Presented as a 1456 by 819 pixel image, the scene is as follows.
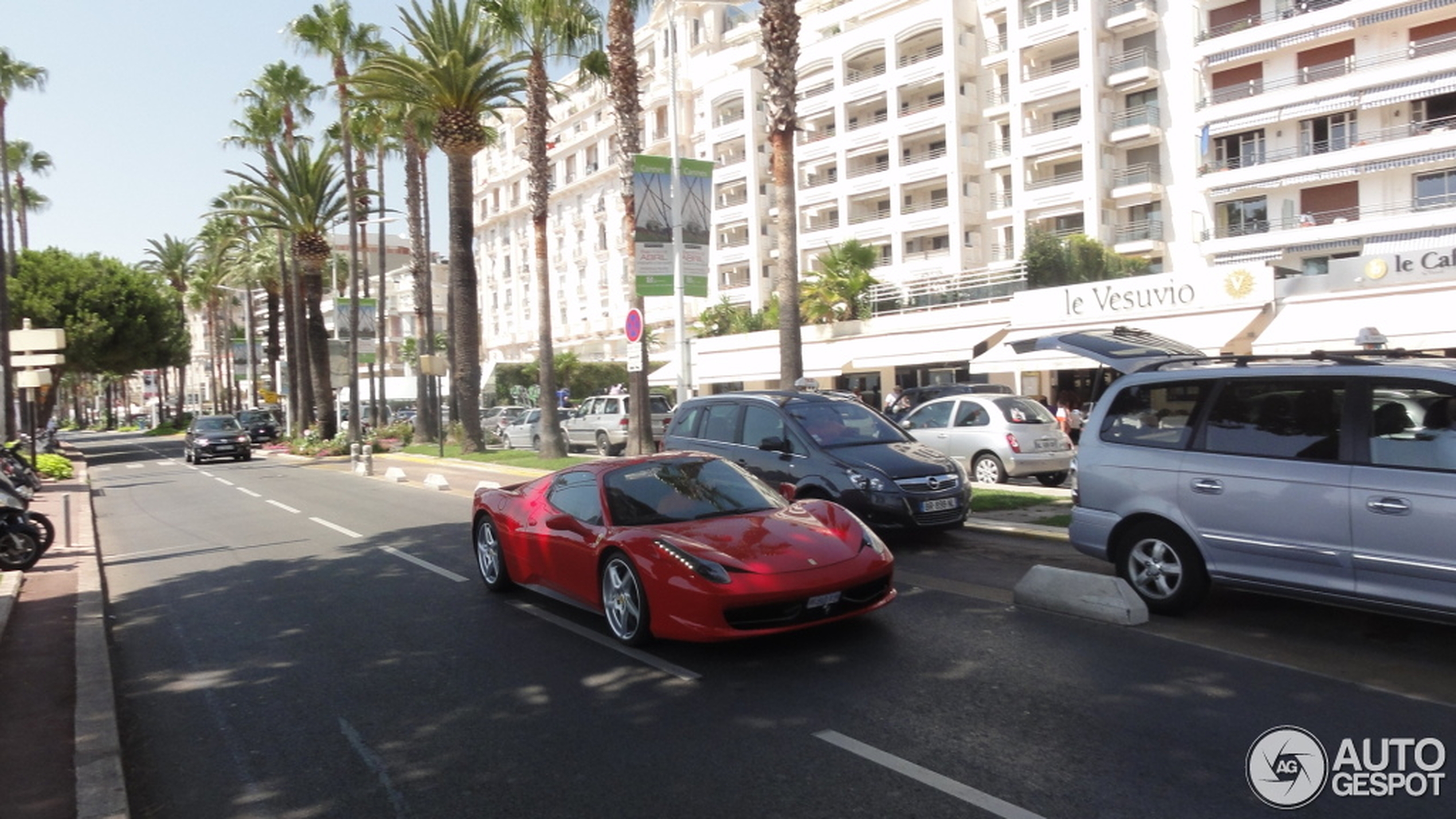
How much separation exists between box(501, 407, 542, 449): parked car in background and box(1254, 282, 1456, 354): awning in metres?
22.3

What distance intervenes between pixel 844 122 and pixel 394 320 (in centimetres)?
6052

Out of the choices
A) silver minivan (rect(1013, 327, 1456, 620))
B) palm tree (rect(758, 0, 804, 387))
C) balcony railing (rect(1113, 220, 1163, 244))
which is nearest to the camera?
silver minivan (rect(1013, 327, 1456, 620))

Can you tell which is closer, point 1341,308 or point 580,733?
point 580,733

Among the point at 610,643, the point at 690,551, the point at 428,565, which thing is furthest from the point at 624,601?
the point at 428,565

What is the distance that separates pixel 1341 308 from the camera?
25422 mm

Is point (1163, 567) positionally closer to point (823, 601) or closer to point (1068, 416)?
point (823, 601)

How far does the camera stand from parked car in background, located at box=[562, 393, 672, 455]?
27.3 m

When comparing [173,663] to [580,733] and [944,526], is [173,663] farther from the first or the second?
[944,526]

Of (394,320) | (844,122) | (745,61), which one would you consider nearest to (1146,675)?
(844,122)

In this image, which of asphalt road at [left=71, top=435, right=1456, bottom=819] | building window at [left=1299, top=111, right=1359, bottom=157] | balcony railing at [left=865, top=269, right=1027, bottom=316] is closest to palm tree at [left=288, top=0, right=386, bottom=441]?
balcony railing at [left=865, top=269, right=1027, bottom=316]

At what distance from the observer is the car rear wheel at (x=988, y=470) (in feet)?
52.3

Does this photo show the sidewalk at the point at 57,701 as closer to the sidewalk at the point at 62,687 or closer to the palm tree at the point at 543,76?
the sidewalk at the point at 62,687

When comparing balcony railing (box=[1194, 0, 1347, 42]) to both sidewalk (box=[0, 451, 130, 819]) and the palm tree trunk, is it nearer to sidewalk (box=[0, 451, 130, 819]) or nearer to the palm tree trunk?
the palm tree trunk

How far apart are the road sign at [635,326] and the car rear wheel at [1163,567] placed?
13196 millimetres
